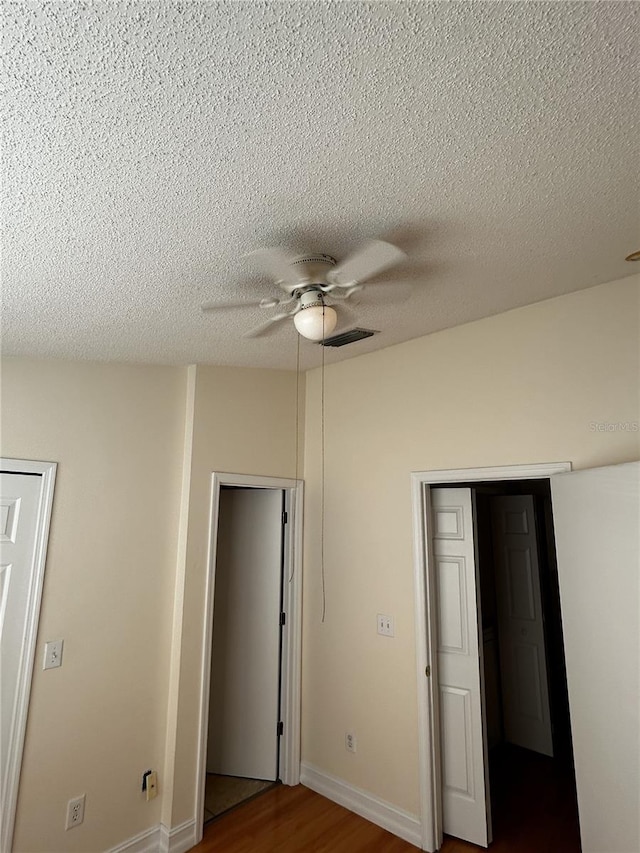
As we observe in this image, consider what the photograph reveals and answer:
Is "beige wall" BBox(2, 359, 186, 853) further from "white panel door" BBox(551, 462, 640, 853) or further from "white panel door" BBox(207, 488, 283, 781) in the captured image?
"white panel door" BBox(551, 462, 640, 853)

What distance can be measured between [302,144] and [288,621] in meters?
2.95

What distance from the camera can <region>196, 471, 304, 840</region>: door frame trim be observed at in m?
2.82

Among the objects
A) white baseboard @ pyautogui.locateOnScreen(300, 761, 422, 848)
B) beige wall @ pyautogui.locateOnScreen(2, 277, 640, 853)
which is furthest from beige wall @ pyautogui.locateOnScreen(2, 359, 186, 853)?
white baseboard @ pyautogui.locateOnScreen(300, 761, 422, 848)

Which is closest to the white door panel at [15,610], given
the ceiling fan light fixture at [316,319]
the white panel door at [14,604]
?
the white panel door at [14,604]

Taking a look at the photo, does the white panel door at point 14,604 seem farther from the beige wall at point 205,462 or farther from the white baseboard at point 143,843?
the beige wall at point 205,462

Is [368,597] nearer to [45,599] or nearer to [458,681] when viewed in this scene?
[458,681]

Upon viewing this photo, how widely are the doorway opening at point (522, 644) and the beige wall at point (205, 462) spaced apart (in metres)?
1.36

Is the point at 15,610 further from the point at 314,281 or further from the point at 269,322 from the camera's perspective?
the point at 314,281

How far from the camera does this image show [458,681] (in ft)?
9.06

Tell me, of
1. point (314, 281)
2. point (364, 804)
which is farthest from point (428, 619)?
point (314, 281)

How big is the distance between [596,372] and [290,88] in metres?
1.87

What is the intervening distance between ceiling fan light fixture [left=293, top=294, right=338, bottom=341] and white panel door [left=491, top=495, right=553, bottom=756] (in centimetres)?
287

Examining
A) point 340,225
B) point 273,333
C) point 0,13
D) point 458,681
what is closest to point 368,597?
point 458,681

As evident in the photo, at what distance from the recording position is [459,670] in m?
2.77
